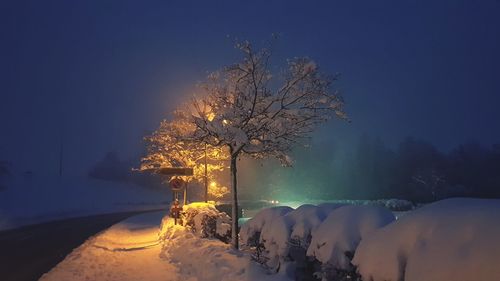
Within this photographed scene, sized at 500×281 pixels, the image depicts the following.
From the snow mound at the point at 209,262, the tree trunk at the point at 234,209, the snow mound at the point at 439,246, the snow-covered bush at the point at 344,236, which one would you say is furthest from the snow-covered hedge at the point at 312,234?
the tree trunk at the point at 234,209

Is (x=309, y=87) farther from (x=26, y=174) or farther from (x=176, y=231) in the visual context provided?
(x=26, y=174)

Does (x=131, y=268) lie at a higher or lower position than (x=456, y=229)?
lower

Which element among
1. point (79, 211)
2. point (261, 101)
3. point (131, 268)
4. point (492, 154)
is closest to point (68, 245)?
point (131, 268)

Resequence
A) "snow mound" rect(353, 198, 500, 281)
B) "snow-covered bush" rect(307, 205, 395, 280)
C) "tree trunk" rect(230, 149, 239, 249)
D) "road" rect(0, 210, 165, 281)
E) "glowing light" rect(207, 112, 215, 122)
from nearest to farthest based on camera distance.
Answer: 1. "snow mound" rect(353, 198, 500, 281)
2. "snow-covered bush" rect(307, 205, 395, 280)
3. "road" rect(0, 210, 165, 281)
4. "tree trunk" rect(230, 149, 239, 249)
5. "glowing light" rect(207, 112, 215, 122)

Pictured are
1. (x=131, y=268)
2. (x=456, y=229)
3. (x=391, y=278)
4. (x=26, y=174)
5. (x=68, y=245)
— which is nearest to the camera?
(x=456, y=229)

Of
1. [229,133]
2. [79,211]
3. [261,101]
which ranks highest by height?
[261,101]

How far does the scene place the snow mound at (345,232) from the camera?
22.1 ft

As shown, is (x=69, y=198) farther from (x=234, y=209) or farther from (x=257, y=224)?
(x=257, y=224)

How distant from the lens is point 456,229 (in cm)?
449

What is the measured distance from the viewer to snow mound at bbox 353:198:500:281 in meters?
4.05

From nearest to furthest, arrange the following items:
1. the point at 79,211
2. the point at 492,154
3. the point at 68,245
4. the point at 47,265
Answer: the point at 47,265, the point at 68,245, the point at 79,211, the point at 492,154

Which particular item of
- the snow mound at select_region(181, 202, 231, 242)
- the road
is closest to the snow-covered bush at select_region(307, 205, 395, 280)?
the road

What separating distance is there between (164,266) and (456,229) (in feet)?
34.3

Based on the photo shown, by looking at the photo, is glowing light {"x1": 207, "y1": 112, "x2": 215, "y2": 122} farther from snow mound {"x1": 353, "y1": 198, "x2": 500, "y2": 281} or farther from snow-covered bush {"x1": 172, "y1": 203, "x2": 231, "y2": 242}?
snow mound {"x1": 353, "y1": 198, "x2": 500, "y2": 281}
